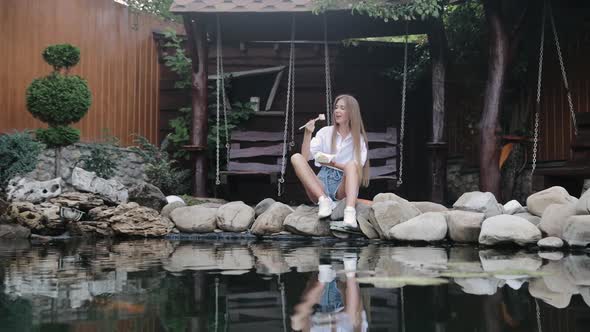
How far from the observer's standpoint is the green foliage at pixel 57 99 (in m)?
8.40

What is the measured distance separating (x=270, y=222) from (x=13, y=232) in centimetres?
250

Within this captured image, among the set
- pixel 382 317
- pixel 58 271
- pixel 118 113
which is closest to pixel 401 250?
pixel 58 271

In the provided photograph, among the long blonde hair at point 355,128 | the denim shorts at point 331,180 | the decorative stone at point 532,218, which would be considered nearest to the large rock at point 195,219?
the denim shorts at point 331,180

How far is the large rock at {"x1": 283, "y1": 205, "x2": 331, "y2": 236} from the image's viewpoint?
5.76m

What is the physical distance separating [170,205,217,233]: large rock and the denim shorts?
1.13 meters

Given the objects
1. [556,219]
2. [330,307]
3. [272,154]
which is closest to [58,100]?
[272,154]

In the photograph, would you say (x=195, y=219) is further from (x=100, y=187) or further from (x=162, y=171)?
(x=162, y=171)

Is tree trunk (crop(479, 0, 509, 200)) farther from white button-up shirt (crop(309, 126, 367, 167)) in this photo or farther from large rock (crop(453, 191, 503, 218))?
white button-up shirt (crop(309, 126, 367, 167))

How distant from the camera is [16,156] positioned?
7.60 meters

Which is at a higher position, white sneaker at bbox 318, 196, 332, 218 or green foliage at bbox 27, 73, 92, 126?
green foliage at bbox 27, 73, 92, 126

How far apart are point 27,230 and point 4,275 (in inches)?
125

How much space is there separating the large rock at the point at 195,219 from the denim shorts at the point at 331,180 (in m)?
1.13

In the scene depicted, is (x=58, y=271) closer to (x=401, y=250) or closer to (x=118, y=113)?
(x=401, y=250)

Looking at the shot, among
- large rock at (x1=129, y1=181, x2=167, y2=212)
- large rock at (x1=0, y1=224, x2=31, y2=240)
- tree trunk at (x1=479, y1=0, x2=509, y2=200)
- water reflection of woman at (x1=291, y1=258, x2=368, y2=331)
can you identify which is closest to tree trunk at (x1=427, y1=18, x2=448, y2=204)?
tree trunk at (x1=479, y1=0, x2=509, y2=200)
